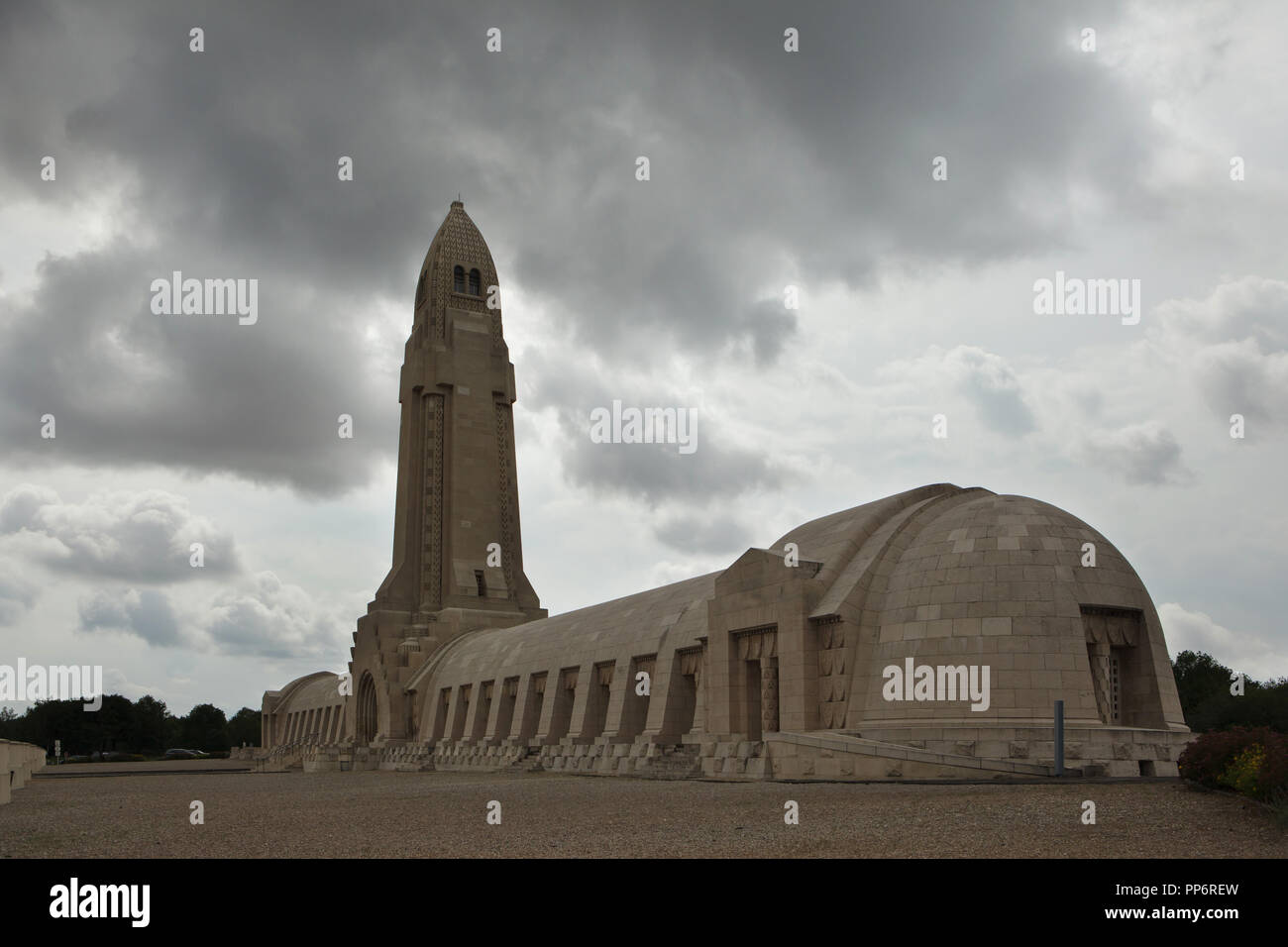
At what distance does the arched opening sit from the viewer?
200 feet

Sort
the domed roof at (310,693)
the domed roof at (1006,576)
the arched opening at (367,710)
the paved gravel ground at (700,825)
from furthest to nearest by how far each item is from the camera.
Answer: the domed roof at (310,693) → the arched opening at (367,710) → the domed roof at (1006,576) → the paved gravel ground at (700,825)

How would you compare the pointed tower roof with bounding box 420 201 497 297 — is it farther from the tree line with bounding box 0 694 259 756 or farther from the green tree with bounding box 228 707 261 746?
the green tree with bounding box 228 707 261 746

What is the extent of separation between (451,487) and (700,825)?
53132 mm

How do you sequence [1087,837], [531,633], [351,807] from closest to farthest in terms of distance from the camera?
[1087,837]
[351,807]
[531,633]

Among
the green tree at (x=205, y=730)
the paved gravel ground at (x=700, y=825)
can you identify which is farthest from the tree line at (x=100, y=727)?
the paved gravel ground at (x=700, y=825)

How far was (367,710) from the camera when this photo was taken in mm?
61781

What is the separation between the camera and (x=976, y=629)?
→ 23688 millimetres

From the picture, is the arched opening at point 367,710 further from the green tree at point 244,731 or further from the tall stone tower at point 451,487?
the green tree at point 244,731

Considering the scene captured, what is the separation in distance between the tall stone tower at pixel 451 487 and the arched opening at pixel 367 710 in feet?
0.20

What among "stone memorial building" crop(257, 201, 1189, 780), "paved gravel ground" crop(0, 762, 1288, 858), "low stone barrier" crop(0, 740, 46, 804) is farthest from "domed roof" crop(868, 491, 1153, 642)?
"low stone barrier" crop(0, 740, 46, 804)

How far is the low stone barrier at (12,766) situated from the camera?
2147cm
